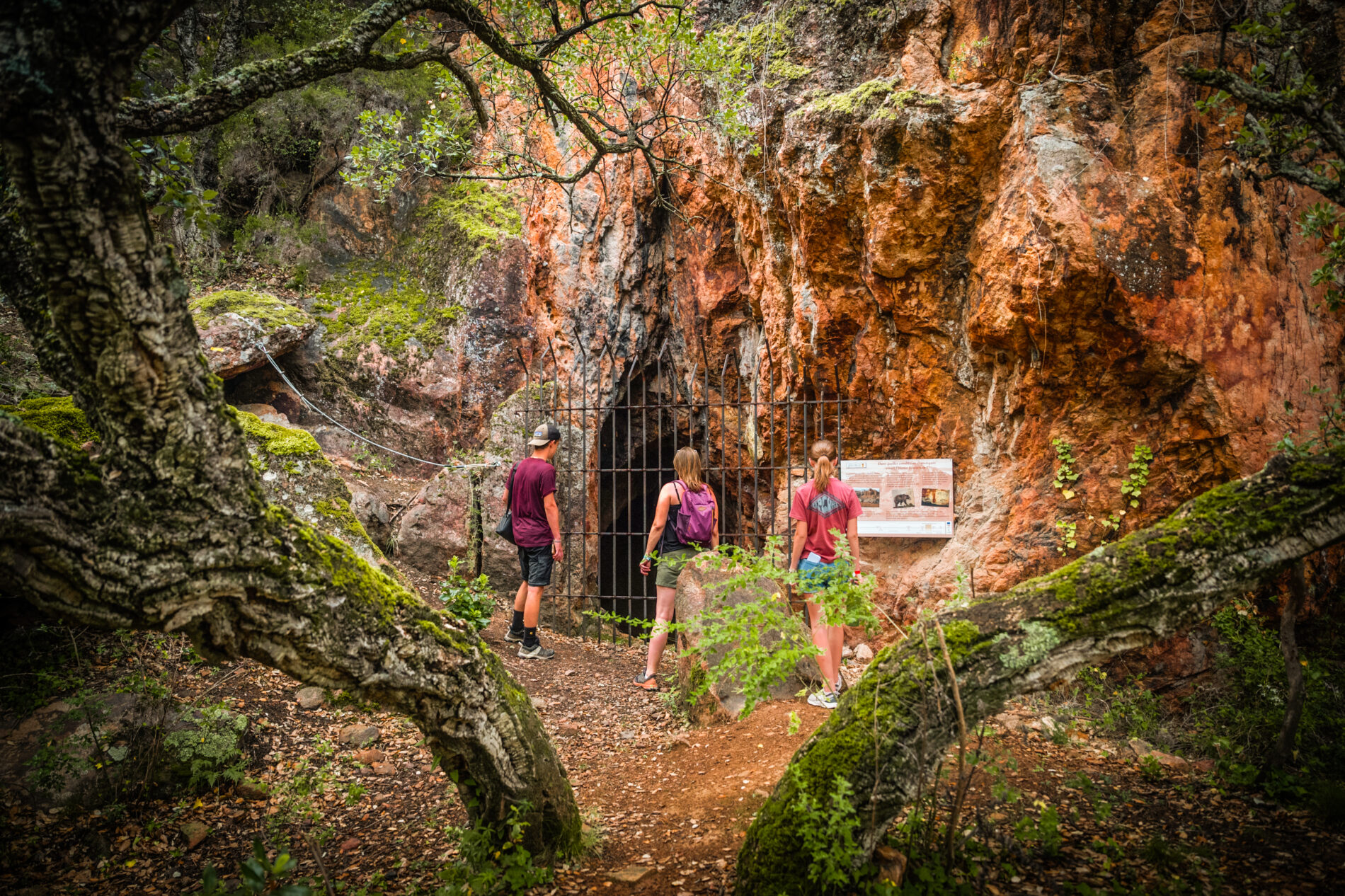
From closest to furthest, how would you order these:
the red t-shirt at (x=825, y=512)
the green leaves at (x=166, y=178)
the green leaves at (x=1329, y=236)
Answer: the green leaves at (x=166, y=178) → the green leaves at (x=1329, y=236) → the red t-shirt at (x=825, y=512)

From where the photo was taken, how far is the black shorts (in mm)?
5688

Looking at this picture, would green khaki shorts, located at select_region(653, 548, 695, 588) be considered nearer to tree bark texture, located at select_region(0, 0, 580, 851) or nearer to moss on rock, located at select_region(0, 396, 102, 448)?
tree bark texture, located at select_region(0, 0, 580, 851)

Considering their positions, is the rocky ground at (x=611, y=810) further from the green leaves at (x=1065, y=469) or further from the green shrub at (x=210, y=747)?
the green leaves at (x=1065, y=469)

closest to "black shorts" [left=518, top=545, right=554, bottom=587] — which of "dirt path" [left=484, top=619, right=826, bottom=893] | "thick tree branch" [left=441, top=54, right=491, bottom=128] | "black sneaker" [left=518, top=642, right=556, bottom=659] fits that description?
"black sneaker" [left=518, top=642, right=556, bottom=659]

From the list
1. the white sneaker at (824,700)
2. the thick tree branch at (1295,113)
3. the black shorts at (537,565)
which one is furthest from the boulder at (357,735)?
the thick tree branch at (1295,113)

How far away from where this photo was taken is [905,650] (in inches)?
94.0

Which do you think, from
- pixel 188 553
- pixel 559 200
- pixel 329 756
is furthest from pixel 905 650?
pixel 559 200

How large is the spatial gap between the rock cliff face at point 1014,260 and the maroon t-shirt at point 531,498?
63.6 inches

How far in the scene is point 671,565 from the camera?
203 inches

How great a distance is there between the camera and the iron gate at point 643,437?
6.61 m

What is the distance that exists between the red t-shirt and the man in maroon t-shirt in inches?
88.9

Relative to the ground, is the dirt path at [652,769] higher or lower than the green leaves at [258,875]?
lower

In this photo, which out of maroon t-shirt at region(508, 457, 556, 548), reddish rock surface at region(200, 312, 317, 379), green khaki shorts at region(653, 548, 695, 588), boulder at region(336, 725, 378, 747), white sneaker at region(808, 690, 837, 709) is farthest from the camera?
reddish rock surface at region(200, 312, 317, 379)

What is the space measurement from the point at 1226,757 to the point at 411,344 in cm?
886
